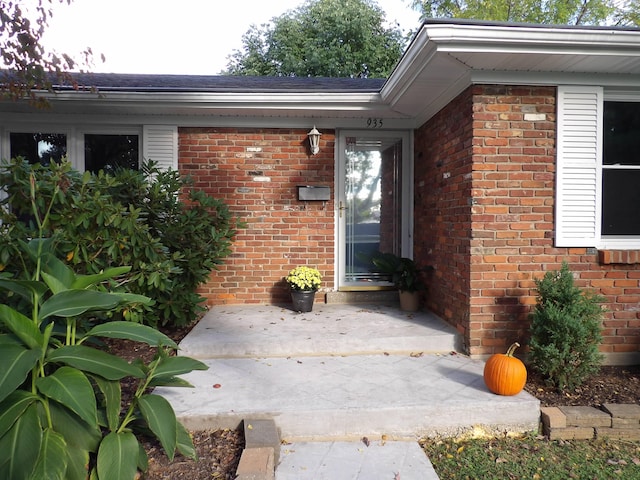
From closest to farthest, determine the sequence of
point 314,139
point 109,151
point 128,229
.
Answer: point 128,229
point 314,139
point 109,151

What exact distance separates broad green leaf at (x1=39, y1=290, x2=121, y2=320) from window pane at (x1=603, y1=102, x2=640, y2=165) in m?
4.16

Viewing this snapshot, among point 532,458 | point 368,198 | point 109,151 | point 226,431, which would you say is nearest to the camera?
point 532,458

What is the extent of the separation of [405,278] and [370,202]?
1149 mm

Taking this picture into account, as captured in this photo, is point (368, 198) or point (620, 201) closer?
point (620, 201)

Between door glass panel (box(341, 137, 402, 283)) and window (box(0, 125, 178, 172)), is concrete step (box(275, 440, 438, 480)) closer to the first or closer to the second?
door glass panel (box(341, 137, 402, 283))

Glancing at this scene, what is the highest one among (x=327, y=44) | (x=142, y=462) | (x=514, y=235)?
(x=327, y=44)

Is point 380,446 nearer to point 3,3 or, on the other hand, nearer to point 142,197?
point 142,197

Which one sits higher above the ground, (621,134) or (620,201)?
(621,134)

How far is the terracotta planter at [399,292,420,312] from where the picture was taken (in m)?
5.00

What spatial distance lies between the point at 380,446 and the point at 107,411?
1.58 m

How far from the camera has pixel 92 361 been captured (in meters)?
2.04

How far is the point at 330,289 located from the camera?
5465 mm

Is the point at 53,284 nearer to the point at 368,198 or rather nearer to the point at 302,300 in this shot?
the point at 302,300

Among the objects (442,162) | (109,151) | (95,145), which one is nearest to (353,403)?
(442,162)
